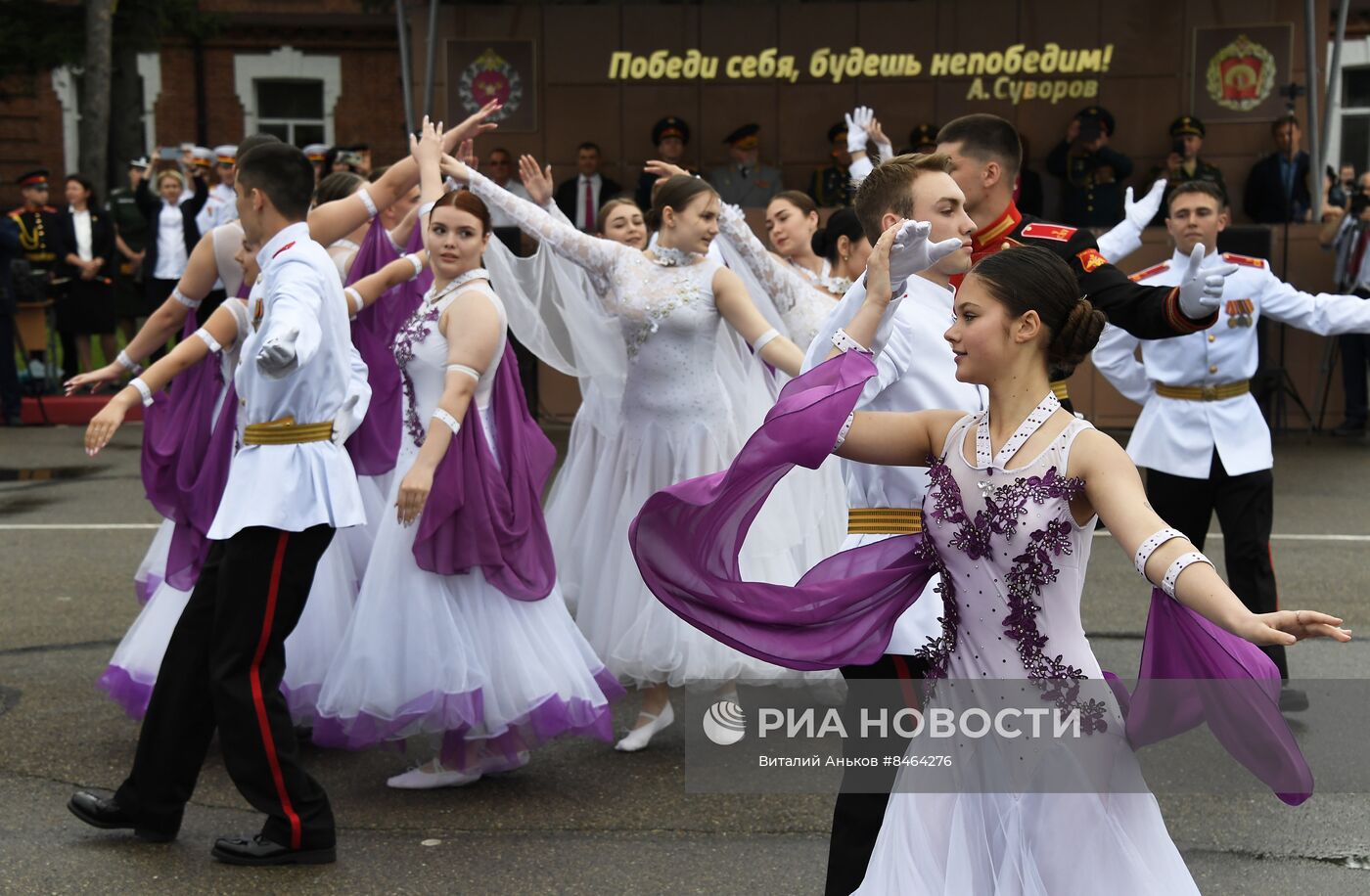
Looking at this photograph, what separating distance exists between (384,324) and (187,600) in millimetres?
Result: 1513

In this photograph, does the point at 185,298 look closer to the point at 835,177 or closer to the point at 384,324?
the point at 384,324

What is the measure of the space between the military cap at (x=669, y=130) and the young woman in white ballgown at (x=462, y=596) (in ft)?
36.9

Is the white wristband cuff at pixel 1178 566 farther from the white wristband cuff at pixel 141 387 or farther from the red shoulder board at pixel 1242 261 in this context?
the red shoulder board at pixel 1242 261

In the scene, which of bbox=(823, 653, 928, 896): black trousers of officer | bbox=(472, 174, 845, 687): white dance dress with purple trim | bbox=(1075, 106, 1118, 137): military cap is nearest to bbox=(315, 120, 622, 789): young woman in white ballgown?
bbox=(472, 174, 845, 687): white dance dress with purple trim

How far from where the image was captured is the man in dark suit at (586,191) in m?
16.6

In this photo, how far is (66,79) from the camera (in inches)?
1233

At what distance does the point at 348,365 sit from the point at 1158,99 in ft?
45.7

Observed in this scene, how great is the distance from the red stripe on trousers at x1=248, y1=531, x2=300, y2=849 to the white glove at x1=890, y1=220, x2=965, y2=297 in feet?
6.96

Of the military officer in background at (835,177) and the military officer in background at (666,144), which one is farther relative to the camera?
the military officer in background at (835,177)

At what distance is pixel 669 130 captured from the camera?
17.0 metres

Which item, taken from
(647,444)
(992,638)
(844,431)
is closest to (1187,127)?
(647,444)

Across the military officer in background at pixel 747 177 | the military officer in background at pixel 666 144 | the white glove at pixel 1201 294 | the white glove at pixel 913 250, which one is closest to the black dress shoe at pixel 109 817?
the white glove at pixel 913 250

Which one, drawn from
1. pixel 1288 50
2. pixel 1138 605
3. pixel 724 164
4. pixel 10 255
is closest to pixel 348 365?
pixel 1138 605

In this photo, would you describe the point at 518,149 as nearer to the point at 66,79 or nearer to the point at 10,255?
the point at 10,255
